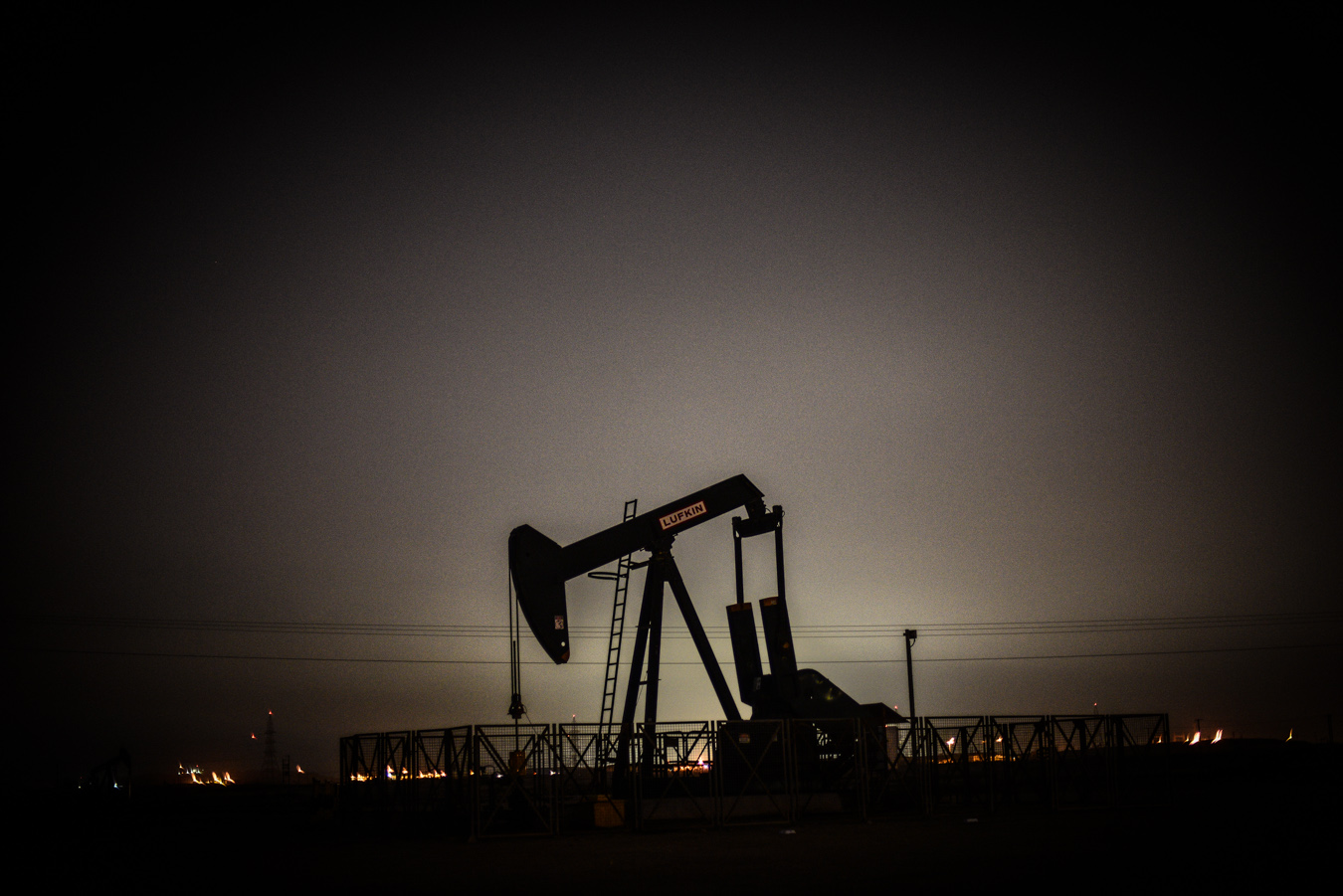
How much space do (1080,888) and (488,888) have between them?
561 centimetres

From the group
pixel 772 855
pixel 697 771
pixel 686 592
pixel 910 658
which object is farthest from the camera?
pixel 910 658

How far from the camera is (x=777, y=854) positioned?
488 inches

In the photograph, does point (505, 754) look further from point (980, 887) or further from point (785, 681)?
point (980, 887)

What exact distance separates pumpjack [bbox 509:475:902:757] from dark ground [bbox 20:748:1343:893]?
8.34ft

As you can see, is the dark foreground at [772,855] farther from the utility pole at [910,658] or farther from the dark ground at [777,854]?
the utility pole at [910,658]

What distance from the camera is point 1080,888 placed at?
9.31m

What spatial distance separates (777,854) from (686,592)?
23.1 ft

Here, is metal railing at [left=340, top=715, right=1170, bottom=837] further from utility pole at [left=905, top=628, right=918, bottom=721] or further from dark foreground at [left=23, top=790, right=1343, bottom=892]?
utility pole at [left=905, top=628, right=918, bottom=721]

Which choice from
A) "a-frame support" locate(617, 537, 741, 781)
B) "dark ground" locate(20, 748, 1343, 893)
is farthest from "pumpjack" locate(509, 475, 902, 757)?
"dark ground" locate(20, 748, 1343, 893)

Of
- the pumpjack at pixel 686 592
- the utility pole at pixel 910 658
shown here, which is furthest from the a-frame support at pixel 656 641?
the utility pole at pixel 910 658

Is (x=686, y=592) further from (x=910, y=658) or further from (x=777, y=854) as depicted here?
(x=910, y=658)

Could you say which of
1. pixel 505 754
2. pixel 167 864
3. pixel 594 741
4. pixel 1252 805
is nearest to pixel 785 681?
pixel 594 741

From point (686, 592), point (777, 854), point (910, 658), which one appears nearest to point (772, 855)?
point (777, 854)

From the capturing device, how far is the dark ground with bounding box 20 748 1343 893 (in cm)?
1023
